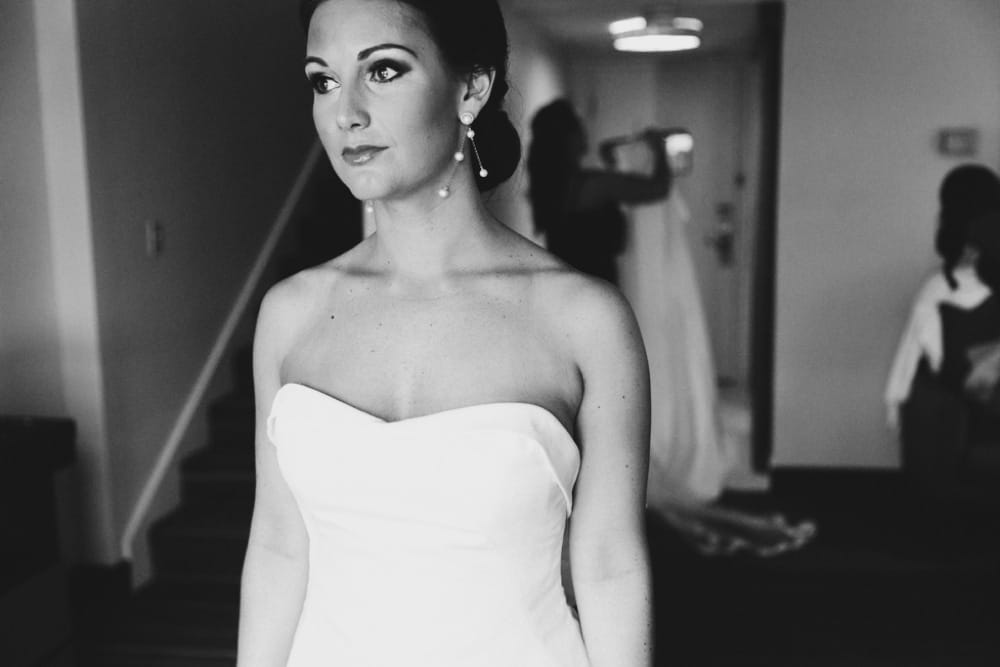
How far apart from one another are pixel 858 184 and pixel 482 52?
176 inches

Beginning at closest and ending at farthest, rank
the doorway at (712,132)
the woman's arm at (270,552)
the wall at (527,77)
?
the woman's arm at (270,552), the wall at (527,77), the doorway at (712,132)

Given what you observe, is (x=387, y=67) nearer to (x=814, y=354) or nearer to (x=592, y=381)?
(x=592, y=381)

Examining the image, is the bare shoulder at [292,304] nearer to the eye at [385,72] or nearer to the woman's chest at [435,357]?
the woman's chest at [435,357]

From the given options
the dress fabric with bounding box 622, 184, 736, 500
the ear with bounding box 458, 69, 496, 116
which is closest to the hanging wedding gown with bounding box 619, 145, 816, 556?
the dress fabric with bounding box 622, 184, 736, 500

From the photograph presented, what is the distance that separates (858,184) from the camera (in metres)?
5.27

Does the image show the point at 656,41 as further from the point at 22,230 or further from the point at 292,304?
the point at 292,304

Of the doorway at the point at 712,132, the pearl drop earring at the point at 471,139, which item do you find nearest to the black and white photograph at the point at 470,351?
the pearl drop earring at the point at 471,139

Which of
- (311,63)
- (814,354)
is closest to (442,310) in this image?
(311,63)

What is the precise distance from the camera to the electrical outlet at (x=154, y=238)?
398cm

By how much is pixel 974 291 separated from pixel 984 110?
1.17 meters

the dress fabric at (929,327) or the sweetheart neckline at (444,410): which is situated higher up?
the sweetheart neckline at (444,410)

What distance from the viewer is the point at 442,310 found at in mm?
1261

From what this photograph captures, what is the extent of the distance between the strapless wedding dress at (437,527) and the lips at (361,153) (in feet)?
0.94

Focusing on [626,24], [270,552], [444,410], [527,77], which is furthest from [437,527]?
[626,24]
